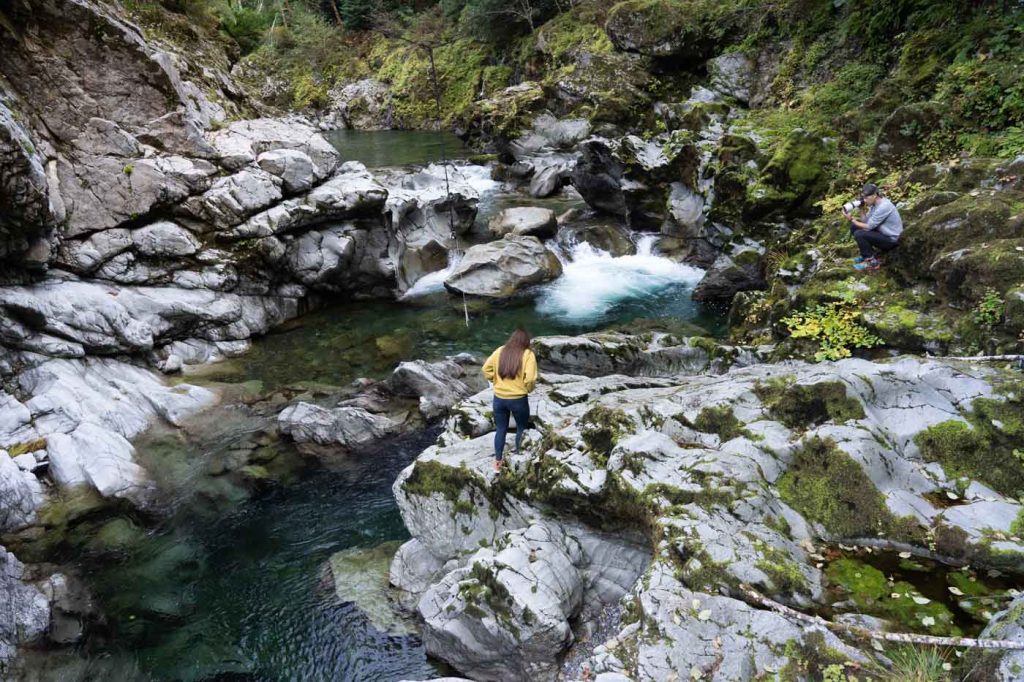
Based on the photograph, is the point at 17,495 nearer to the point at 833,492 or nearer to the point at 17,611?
the point at 17,611

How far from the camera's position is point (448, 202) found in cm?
2377

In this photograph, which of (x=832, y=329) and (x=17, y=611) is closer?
(x=17, y=611)

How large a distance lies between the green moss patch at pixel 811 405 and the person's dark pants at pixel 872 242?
536 centimetres

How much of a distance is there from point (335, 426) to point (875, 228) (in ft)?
37.7

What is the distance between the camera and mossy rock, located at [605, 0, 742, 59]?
88.8ft

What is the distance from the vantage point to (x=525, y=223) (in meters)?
22.8

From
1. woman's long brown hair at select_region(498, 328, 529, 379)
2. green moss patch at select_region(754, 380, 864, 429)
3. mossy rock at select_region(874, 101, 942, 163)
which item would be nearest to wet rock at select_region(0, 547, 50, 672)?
woman's long brown hair at select_region(498, 328, 529, 379)

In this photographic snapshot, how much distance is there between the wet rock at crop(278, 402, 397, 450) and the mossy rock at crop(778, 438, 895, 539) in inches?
352

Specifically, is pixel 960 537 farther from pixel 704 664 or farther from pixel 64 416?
pixel 64 416

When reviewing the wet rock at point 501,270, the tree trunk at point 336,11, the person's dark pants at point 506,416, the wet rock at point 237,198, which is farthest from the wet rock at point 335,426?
Answer: the tree trunk at point 336,11

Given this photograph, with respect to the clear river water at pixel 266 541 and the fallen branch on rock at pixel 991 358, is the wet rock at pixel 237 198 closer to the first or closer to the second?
the clear river water at pixel 266 541

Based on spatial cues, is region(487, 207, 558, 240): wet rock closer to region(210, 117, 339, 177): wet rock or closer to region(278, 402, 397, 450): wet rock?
region(210, 117, 339, 177): wet rock

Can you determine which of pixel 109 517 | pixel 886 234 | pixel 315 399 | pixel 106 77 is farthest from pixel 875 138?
pixel 106 77

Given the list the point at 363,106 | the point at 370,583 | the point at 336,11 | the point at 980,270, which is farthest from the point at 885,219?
the point at 336,11
